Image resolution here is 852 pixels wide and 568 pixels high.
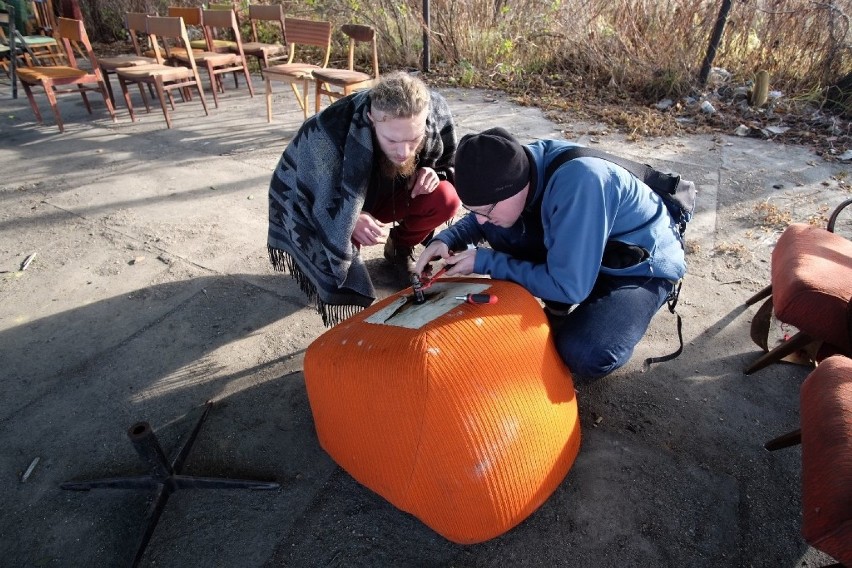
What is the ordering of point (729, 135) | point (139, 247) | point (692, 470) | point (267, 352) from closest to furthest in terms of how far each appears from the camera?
1. point (692, 470)
2. point (267, 352)
3. point (139, 247)
4. point (729, 135)

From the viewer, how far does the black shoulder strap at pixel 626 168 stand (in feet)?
5.74

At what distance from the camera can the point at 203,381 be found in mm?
2334

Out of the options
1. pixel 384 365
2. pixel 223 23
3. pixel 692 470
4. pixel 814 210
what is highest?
pixel 223 23

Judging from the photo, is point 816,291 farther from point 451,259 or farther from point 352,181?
point 352,181

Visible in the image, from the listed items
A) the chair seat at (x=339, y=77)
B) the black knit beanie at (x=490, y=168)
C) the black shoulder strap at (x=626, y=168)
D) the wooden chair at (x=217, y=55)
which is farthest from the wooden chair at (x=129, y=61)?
the black shoulder strap at (x=626, y=168)

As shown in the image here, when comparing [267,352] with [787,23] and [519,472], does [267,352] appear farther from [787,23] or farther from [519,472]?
[787,23]

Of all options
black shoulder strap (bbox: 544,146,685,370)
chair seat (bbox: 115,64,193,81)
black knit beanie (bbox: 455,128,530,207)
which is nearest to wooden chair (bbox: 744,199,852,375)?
black shoulder strap (bbox: 544,146,685,370)

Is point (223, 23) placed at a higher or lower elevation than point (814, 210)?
higher

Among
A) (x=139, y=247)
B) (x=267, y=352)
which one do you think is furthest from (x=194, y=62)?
(x=267, y=352)

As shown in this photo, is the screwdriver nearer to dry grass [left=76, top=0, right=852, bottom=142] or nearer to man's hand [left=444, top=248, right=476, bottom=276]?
man's hand [left=444, top=248, right=476, bottom=276]

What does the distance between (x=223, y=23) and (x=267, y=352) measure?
579cm

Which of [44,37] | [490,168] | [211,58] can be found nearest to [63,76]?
[211,58]

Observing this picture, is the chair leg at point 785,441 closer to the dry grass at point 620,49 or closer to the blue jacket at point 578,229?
the blue jacket at point 578,229

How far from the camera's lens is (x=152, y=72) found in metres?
5.53
